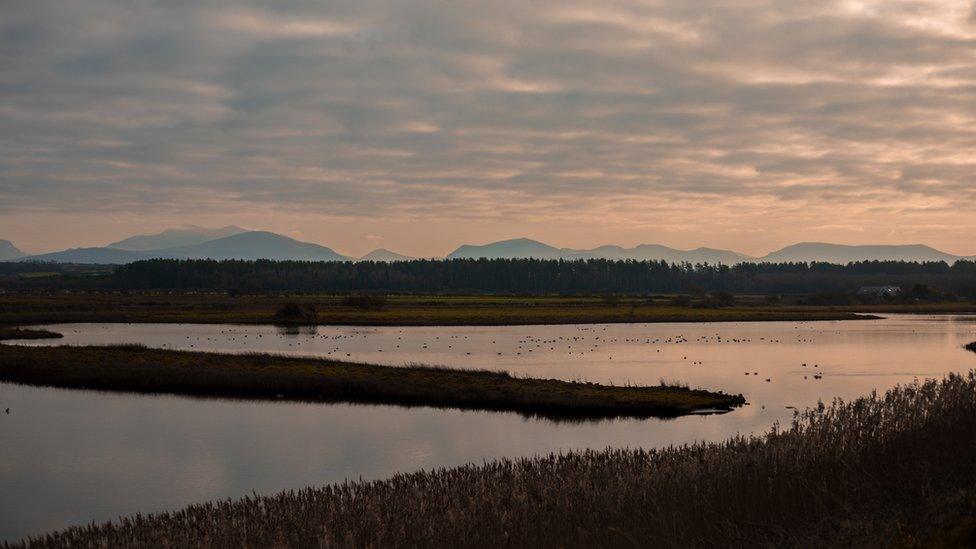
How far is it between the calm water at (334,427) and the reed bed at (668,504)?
414cm

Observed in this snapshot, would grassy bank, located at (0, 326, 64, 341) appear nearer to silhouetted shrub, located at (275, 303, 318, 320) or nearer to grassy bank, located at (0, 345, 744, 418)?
grassy bank, located at (0, 345, 744, 418)

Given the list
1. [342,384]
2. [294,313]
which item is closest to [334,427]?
[342,384]

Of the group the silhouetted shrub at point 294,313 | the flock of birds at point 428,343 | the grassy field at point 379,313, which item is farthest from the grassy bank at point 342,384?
the silhouetted shrub at point 294,313

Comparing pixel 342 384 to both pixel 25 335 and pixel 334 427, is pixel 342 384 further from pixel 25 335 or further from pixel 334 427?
pixel 25 335

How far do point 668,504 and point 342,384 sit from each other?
28367mm

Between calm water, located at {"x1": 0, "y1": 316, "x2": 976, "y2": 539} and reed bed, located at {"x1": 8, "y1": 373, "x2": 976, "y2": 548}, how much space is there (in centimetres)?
414

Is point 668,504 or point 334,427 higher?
point 668,504

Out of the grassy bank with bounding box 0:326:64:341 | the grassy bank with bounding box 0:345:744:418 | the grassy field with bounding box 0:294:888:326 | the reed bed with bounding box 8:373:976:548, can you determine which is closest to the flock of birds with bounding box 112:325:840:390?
the grassy bank with bounding box 0:345:744:418

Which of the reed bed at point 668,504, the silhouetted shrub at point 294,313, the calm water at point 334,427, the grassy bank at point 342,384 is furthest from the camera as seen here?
the silhouetted shrub at point 294,313

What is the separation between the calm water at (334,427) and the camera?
942 inches

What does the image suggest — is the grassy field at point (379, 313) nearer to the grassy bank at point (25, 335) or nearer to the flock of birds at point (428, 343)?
the flock of birds at point (428, 343)

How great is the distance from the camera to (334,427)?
33.3 m

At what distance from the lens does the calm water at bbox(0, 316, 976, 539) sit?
2392 centimetres

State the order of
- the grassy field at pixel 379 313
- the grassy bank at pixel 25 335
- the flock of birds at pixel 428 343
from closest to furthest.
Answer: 1. the flock of birds at pixel 428 343
2. the grassy bank at pixel 25 335
3. the grassy field at pixel 379 313
